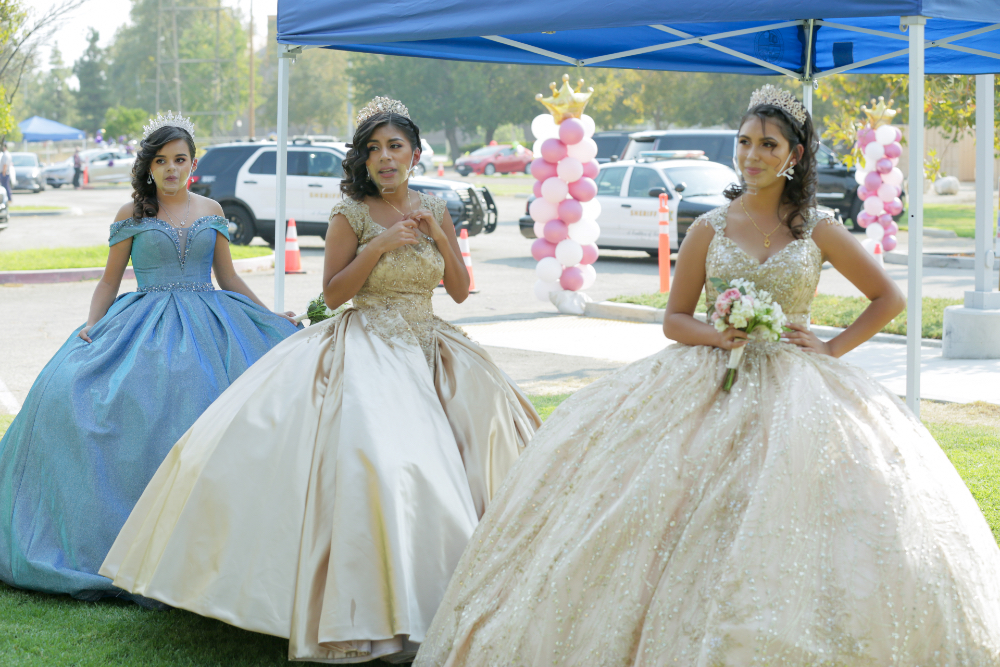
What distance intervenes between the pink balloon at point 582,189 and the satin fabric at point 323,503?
7.67 metres

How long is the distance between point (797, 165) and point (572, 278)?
27.0 feet

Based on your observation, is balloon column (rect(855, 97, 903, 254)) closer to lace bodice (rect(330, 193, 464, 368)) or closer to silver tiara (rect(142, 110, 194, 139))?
silver tiara (rect(142, 110, 194, 139))

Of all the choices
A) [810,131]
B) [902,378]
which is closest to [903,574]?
[810,131]

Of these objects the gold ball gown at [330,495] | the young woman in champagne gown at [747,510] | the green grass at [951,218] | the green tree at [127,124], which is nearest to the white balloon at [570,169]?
the gold ball gown at [330,495]

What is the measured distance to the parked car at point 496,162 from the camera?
148 feet

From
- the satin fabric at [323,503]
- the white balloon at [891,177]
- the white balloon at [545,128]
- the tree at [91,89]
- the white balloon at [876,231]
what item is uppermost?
the tree at [91,89]

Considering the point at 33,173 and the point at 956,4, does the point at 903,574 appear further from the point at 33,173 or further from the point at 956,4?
the point at 33,173

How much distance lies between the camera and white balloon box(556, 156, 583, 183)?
11.1 metres

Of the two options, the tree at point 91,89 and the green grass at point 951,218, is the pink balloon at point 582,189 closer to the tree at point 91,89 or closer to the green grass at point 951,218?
the green grass at point 951,218

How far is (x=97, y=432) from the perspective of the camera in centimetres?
409

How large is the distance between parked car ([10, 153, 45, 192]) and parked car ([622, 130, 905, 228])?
78.3ft

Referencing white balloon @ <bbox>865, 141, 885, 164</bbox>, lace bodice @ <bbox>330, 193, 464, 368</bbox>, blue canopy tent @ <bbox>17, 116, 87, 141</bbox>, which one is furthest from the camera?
blue canopy tent @ <bbox>17, 116, 87, 141</bbox>

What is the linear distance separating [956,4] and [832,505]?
7.67ft

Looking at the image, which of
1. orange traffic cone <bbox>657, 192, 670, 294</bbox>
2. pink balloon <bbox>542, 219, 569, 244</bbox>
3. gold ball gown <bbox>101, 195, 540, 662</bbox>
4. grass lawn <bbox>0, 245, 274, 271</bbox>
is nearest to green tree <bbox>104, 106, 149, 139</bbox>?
grass lawn <bbox>0, 245, 274, 271</bbox>
